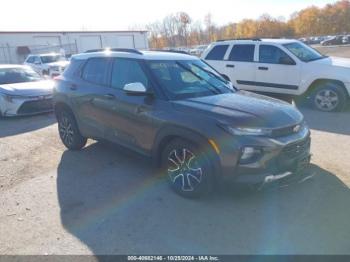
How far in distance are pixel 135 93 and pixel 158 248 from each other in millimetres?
2046

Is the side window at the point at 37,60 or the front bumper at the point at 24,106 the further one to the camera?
the side window at the point at 37,60

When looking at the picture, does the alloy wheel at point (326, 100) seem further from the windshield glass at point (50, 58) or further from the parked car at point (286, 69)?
the windshield glass at point (50, 58)

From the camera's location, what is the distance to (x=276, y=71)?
9.38 m

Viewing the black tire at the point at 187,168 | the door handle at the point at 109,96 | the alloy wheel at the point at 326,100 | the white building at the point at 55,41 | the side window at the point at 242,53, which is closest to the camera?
the black tire at the point at 187,168

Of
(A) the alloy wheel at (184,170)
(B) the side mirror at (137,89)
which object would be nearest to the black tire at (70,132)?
(B) the side mirror at (137,89)

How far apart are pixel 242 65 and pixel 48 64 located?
41.0 feet

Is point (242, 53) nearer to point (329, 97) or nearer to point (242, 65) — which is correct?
point (242, 65)

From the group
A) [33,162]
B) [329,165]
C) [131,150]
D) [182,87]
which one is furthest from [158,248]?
[33,162]

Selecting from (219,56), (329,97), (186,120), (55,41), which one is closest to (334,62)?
(329,97)

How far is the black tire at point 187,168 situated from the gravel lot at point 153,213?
0.16 metres

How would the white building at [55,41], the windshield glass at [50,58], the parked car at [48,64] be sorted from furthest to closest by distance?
the white building at [55,41]
the windshield glass at [50,58]
the parked car at [48,64]

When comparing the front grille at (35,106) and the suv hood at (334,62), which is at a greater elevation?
the suv hood at (334,62)

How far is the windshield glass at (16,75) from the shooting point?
10245mm

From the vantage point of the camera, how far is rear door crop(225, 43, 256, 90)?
32.4 feet
